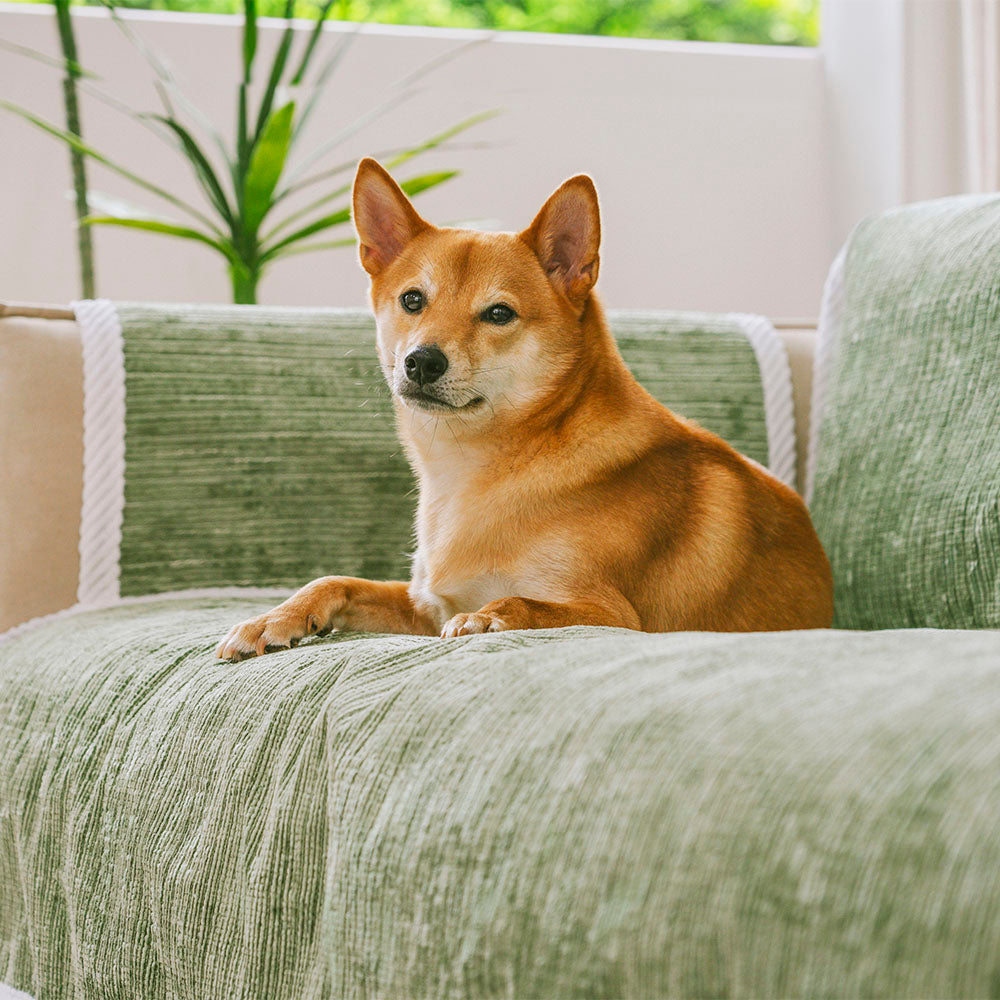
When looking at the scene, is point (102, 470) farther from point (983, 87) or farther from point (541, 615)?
point (983, 87)

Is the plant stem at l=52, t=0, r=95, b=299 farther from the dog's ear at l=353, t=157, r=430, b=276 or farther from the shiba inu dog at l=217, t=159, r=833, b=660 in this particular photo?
the shiba inu dog at l=217, t=159, r=833, b=660

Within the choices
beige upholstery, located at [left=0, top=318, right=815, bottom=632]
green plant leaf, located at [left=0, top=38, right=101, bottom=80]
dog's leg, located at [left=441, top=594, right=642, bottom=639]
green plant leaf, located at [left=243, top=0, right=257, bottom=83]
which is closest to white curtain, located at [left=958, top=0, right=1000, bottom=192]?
green plant leaf, located at [left=243, top=0, right=257, bottom=83]

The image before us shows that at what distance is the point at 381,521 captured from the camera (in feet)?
5.74

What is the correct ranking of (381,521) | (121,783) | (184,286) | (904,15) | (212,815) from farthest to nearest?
(904,15) → (184,286) → (381,521) → (121,783) → (212,815)

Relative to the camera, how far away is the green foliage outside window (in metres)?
4.14

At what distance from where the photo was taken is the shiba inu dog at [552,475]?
135cm

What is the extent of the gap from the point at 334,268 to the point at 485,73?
0.70 metres

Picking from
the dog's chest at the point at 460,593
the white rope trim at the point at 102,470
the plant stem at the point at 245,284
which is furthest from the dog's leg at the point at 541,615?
the plant stem at the point at 245,284

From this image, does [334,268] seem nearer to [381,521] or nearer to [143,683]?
[381,521]

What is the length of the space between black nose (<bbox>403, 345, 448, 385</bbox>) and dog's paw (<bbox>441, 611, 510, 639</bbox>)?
36cm

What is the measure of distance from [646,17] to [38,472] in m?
3.32

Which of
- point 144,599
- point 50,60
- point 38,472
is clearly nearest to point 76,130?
point 50,60

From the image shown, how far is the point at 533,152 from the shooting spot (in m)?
3.36

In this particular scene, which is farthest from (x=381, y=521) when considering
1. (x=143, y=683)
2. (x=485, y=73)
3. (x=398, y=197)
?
(x=485, y=73)
